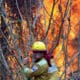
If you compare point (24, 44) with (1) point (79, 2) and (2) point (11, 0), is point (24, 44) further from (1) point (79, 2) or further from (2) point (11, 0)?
(1) point (79, 2)

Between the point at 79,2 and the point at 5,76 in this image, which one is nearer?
the point at 5,76

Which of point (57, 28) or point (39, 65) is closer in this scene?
point (39, 65)

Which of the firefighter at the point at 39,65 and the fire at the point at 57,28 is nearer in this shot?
the firefighter at the point at 39,65

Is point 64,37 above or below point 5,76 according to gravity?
above

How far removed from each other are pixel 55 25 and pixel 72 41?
3833mm

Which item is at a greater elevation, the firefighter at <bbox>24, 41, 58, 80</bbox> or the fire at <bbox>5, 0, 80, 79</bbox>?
the firefighter at <bbox>24, 41, 58, 80</bbox>

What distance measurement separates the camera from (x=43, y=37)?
318 inches

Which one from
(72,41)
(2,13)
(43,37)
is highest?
(2,13)

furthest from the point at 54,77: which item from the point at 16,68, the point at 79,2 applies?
the point at 79,2

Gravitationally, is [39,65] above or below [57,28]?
above

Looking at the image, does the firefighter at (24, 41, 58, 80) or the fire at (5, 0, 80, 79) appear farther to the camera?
the fire at (5, 0, 80, 79)

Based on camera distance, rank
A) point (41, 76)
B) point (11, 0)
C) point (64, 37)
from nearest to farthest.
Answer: point (41, 76)
point (64, 37)
point (11, 0)

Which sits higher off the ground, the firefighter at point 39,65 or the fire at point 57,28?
the firefighter at point 39,65

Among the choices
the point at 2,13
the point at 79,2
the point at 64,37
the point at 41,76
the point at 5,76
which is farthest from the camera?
the point at 79,2
